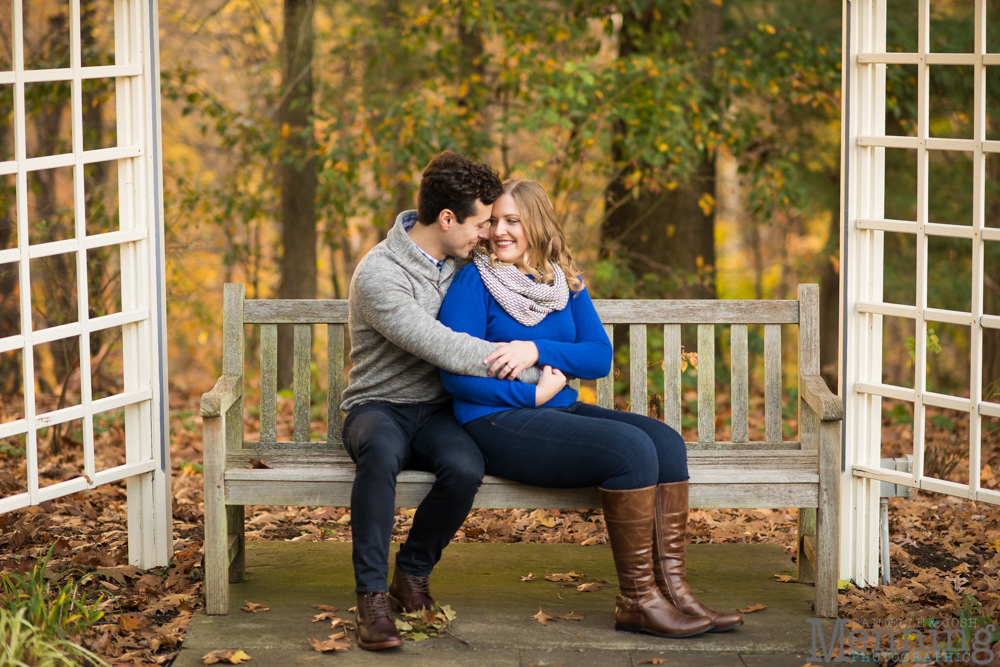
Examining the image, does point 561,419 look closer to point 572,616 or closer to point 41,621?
point 572,616

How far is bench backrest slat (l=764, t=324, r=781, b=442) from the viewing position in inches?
142

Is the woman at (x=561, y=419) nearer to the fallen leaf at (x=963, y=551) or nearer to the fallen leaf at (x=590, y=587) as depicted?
the fallen leaf at (x=590, y=587)

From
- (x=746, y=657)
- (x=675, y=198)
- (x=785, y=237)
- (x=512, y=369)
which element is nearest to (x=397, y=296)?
(x=512, y=369)

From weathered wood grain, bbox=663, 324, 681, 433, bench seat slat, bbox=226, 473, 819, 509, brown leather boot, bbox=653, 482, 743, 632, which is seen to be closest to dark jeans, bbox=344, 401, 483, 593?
bench seat slat, bbox=226, 473, 819, 509

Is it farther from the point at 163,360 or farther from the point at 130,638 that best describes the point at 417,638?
the point at 163,360

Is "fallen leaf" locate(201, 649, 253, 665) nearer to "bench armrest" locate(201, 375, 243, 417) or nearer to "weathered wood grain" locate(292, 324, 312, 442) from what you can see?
"bench armrest" locate(201, 375, 243, 417)

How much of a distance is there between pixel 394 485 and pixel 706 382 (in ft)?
4.52

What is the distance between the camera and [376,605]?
2936 mm

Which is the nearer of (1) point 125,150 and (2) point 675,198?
(1) point 125,150

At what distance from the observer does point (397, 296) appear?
3154 mm

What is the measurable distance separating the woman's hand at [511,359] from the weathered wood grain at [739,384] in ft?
3.01

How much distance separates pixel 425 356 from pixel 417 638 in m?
0.93

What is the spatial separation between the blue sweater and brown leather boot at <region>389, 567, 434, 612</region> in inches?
22.2

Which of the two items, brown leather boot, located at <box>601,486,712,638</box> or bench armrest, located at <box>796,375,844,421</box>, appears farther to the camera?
bench armrest, located at <box>796,375,844,421</box>
